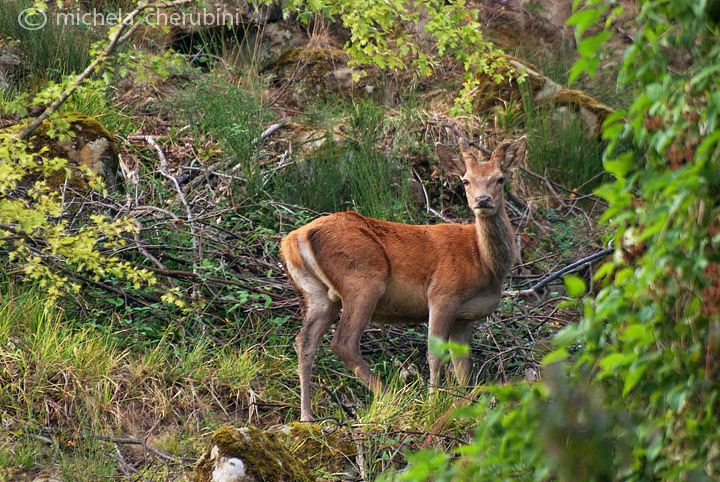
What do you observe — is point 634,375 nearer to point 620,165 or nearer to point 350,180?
point 620,165

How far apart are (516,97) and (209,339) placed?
6014mm

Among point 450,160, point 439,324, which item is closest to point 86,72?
point 450,160

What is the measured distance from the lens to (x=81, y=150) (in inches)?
317

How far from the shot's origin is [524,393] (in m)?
2.12

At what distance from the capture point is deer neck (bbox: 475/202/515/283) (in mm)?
6332

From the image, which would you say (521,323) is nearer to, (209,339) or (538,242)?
(538,242)

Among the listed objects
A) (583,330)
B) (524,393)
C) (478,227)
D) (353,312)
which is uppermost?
(583,330)

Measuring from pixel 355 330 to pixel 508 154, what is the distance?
1.85 metres

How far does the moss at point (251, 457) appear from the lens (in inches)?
151

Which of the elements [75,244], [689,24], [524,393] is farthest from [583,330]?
[75,244]

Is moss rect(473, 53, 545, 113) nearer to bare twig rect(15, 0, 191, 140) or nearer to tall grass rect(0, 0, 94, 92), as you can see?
tall grass rect(0, 0, 94, 92)

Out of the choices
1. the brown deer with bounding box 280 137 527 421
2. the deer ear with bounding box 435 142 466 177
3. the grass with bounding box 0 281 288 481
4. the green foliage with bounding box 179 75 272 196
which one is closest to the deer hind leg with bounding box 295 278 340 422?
the brown deer with bounding box 280 137 527 421

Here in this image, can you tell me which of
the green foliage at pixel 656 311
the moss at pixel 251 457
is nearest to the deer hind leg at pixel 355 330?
the moss at pixel 251 457

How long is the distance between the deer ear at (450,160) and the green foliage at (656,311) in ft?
14.5
